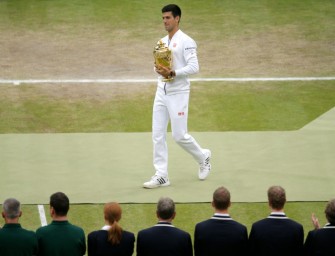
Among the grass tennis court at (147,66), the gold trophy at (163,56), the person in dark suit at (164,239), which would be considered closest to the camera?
the person in dark suit at (164,239)

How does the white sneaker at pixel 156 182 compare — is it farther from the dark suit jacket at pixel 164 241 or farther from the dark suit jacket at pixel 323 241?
the dark suit jacket at pixel 323 241

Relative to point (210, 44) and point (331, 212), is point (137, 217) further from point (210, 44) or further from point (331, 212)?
point (210, 44)

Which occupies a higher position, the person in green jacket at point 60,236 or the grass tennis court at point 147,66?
the grass tennis court at point 147,66

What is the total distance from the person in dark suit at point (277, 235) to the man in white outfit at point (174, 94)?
421cm

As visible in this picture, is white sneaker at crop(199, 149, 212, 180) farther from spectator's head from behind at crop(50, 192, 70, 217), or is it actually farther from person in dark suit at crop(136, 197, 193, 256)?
spectator's head from behind at crop(50, 192, 70, 217)

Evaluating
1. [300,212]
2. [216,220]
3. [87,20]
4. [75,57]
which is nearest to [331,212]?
[216,220]

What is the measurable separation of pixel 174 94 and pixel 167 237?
15.1 ft

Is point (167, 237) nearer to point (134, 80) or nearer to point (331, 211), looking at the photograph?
point (331, 211)

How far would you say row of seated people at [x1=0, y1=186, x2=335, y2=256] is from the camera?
1062cm

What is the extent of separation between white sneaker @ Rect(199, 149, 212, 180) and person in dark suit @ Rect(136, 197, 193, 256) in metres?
4.74

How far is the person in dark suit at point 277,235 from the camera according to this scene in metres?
10.8

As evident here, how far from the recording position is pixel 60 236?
1069cm

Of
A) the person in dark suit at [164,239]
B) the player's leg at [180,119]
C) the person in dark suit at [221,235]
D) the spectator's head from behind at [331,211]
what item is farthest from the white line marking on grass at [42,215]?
the spectator's head from behind at [331,211]

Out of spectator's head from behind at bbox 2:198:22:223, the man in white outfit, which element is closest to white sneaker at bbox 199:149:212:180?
the man in white outfit
